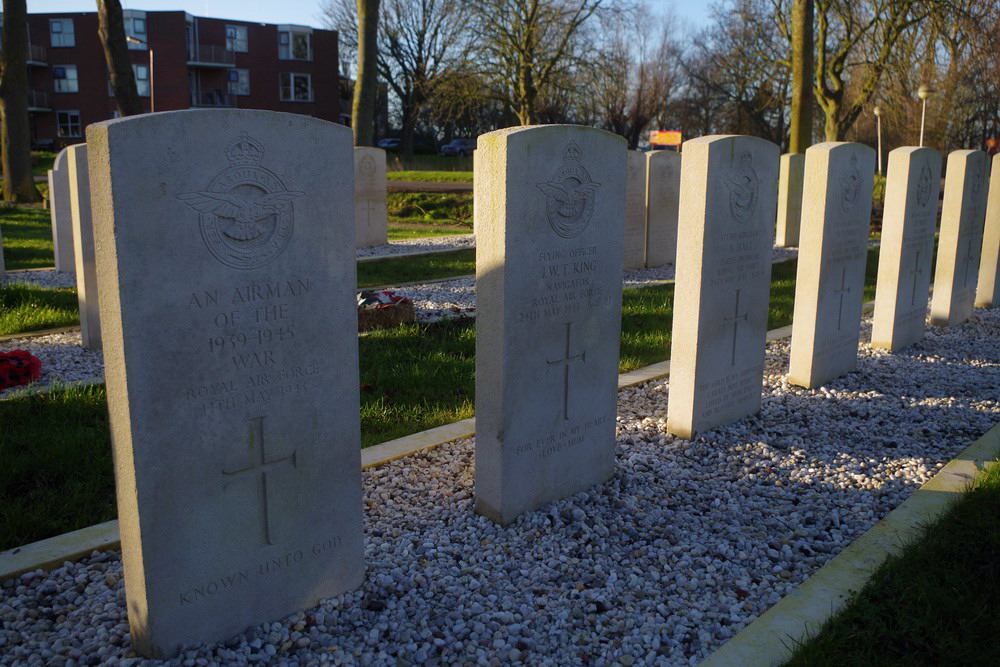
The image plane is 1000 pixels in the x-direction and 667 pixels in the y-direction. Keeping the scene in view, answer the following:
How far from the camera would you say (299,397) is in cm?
284

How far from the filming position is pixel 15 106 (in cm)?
1775

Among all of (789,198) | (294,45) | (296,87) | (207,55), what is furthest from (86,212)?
(207,55)

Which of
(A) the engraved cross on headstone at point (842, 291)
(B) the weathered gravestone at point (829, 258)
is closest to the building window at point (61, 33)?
(B) the weathered gravestone at point (829, 258)

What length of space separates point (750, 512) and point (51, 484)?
352cm

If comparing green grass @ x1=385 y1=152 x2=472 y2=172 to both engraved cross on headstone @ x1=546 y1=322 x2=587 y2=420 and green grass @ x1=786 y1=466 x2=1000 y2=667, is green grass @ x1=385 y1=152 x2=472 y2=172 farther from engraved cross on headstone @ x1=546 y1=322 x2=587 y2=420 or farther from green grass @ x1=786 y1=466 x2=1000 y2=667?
green grass @ x1=786 y1=466 x2=1000 y2=667

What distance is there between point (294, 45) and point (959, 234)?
38.4 m

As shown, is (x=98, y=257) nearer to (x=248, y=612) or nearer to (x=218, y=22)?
(x=248, y=612)

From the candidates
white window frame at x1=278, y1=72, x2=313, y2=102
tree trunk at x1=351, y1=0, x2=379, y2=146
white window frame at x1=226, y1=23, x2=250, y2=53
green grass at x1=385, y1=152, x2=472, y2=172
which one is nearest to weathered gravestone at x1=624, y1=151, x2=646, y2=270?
tree trunk at x1=351, y1=0, x2=379, y2=146

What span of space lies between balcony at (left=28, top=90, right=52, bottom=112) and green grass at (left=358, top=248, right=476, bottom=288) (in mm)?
34716

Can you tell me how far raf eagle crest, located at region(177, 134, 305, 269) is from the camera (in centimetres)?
249

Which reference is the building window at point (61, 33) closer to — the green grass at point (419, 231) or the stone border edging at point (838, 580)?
the green grass at point (419, 231)

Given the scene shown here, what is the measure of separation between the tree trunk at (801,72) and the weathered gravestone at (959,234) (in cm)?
809

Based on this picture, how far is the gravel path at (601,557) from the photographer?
2.80 metres

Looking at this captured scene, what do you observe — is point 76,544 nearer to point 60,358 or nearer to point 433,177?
point 60,358
